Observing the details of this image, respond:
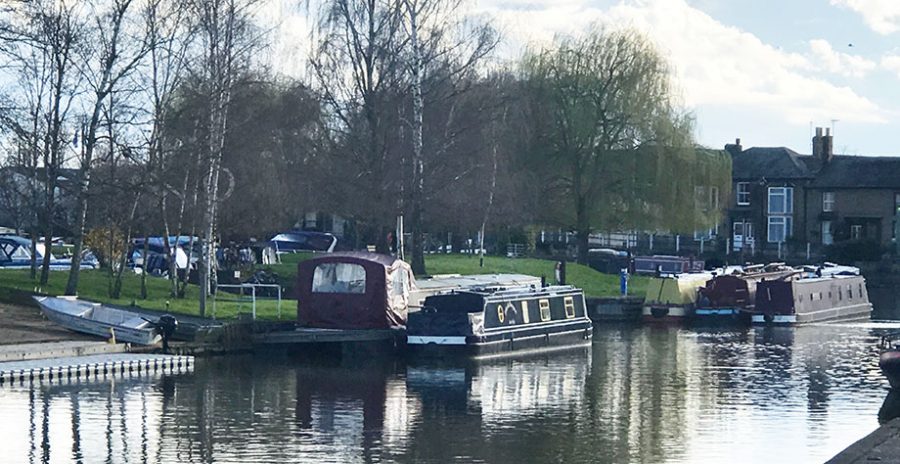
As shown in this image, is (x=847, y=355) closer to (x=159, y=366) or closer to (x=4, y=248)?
(x=159, y=366)

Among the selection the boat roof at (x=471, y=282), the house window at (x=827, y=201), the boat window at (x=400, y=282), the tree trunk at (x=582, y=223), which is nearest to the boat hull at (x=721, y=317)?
the boat roof at (x=471, y=282)

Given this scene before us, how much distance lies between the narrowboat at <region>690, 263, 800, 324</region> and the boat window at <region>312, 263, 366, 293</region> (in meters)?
20.0

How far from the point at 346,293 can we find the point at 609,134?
3078 centimetres

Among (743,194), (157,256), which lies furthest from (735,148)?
(157,256)

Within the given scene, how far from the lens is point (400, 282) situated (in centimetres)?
3981

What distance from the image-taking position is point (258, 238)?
66.7 metres

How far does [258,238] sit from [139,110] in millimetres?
24889

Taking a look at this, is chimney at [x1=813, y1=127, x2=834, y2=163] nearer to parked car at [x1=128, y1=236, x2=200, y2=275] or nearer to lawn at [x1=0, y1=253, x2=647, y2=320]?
lawn at [x1=0, y1=253, x2=647, y2=320]

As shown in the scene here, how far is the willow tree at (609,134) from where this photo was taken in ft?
220

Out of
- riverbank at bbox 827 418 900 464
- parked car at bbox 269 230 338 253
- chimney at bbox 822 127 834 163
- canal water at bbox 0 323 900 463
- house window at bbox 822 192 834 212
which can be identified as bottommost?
canal water at bbox 0 323 900 463

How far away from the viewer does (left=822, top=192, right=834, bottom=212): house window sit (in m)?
95.6

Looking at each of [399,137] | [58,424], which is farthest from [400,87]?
[58,424]

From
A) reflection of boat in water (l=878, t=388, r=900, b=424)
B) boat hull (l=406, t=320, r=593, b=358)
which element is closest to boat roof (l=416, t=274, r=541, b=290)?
boat hull (l=406, t=320, r=593, b=358)

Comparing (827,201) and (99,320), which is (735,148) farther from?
(99,320)
